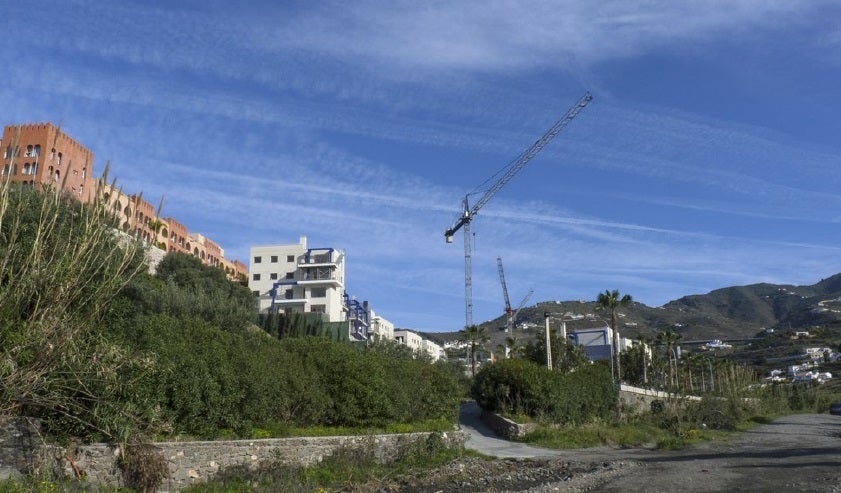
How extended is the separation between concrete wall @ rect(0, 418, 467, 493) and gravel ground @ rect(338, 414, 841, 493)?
8.64 feet

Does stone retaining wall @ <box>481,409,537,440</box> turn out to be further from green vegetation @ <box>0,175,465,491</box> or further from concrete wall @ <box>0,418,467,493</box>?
concrete wall @ <box>0,418,467,493</box>

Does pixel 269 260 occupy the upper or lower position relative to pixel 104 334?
upper

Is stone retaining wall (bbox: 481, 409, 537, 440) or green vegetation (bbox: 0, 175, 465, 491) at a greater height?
green vegetation (bbox: 0, 175, 465, 491)

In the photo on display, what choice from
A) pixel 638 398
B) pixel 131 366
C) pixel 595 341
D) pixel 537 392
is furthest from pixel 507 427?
pixel 595 341

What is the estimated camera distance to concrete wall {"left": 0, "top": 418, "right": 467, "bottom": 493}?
14570 millimetres

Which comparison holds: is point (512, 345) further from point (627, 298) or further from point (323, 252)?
point (323, 252)

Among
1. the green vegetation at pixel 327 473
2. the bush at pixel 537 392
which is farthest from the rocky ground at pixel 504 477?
the bush at pixel 537 392

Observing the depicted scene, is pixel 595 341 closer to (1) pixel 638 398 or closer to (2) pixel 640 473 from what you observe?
(1) pixel 638 398

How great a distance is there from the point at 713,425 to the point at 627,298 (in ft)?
34.7

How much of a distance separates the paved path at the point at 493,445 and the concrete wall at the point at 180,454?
6.71 metres

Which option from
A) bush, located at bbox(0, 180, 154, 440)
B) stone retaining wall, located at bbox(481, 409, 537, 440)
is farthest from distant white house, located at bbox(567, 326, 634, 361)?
bush, located at bbox(0, 180, 154, 440)

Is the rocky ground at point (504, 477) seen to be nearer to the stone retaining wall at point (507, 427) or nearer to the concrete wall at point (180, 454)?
the concrete wall at point (180, 454)

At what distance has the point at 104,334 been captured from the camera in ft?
58.6

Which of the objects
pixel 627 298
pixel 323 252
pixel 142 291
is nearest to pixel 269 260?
pixel 323 252
